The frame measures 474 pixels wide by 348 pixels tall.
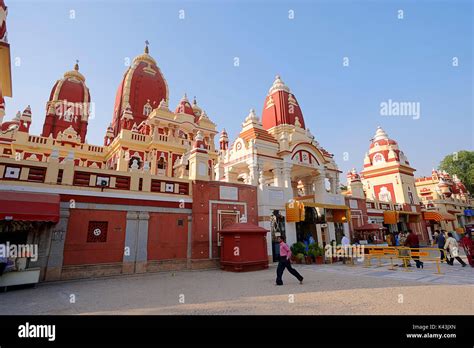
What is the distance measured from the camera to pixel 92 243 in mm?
10141

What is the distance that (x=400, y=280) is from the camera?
8.55 m

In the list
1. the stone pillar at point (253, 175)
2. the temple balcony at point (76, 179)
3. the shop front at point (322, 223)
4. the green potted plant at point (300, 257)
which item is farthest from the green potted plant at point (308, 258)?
the temple balcony at point (76, 179)

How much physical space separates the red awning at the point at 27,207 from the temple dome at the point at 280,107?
15346 millimetres

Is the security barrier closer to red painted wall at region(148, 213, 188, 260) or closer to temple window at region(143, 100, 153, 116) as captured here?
red painted wall at region(148, 213, 188, 260)

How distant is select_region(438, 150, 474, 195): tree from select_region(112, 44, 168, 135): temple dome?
171 ft

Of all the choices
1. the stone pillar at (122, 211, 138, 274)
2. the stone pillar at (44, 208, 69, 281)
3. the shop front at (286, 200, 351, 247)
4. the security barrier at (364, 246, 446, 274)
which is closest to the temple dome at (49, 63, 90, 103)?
the stone pillar at (44, 208, 69, 281)

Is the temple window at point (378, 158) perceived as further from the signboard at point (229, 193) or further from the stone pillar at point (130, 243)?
the stone pillar at point (130, 243)

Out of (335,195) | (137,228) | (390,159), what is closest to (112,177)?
(137,228)

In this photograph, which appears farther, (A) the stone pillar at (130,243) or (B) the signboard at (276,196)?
(B) the signboard at (276,196)

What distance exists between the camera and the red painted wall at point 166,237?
1145 cm

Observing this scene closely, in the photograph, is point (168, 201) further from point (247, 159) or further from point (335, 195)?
point (335, 195)

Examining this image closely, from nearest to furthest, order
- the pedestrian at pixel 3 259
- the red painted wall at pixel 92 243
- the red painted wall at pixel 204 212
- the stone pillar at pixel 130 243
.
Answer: the pedestrian at pixel 3 259
the red painted wall at pixel 92 243
the stone pillar at pixel 130 243
the red painted wall at pixel 204 212

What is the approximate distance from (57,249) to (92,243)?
1140 millimetres

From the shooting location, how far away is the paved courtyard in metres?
5.34
